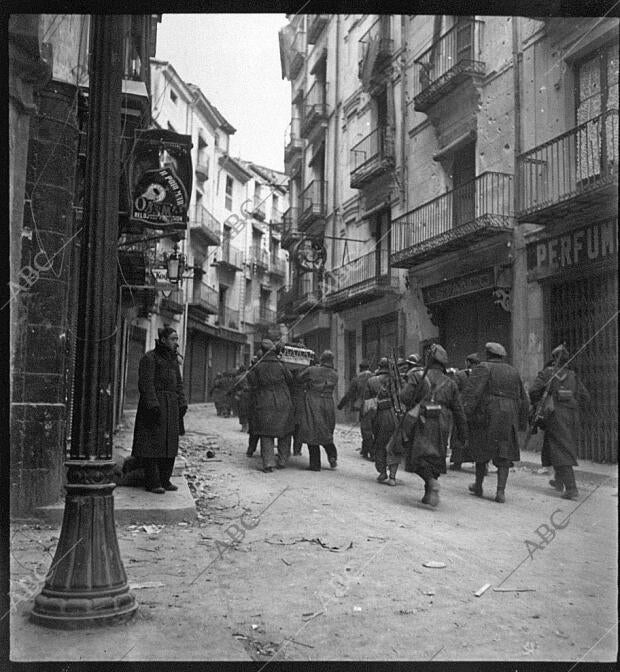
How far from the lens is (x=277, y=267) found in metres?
3.36

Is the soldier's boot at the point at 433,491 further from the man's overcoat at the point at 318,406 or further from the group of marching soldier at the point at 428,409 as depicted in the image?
the man's overcoat at the point at 318,406

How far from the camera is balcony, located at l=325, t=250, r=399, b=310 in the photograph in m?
3.47

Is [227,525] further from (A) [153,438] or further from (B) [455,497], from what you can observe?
(B) [455,497]

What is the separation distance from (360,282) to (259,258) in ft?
2.00

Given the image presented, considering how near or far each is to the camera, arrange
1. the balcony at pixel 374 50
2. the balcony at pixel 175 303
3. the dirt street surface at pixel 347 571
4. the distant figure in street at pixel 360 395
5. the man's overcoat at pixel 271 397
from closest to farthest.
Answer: the dirt street surface at pixel 347 571
the balcony at pixel 175 303
the man's overcoat at pixel 271 397
the balcony at pixel 374 50
the distant figure in street at pixel 360 395

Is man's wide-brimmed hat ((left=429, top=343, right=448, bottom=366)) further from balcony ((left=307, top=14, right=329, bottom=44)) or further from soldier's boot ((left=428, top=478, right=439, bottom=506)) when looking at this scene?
balcony ((left=307, top=14, right=329, bottom=44))

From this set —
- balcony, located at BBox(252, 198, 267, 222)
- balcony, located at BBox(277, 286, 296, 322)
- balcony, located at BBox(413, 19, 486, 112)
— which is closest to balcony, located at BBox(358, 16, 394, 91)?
balcony, located at BBox(413, 19, 486, 112)

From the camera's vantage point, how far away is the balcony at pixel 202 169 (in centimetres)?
327

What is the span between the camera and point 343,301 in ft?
11.4

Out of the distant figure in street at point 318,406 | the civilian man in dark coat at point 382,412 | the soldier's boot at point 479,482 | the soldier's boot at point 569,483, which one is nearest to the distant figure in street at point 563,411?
the soldier's boot at point 569,483

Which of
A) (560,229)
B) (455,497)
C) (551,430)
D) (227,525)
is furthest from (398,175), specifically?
(227,525)

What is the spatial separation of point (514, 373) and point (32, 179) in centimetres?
319

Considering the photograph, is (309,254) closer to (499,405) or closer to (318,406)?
(318,406)

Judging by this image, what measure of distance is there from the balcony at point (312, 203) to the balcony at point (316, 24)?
30.7 inches
